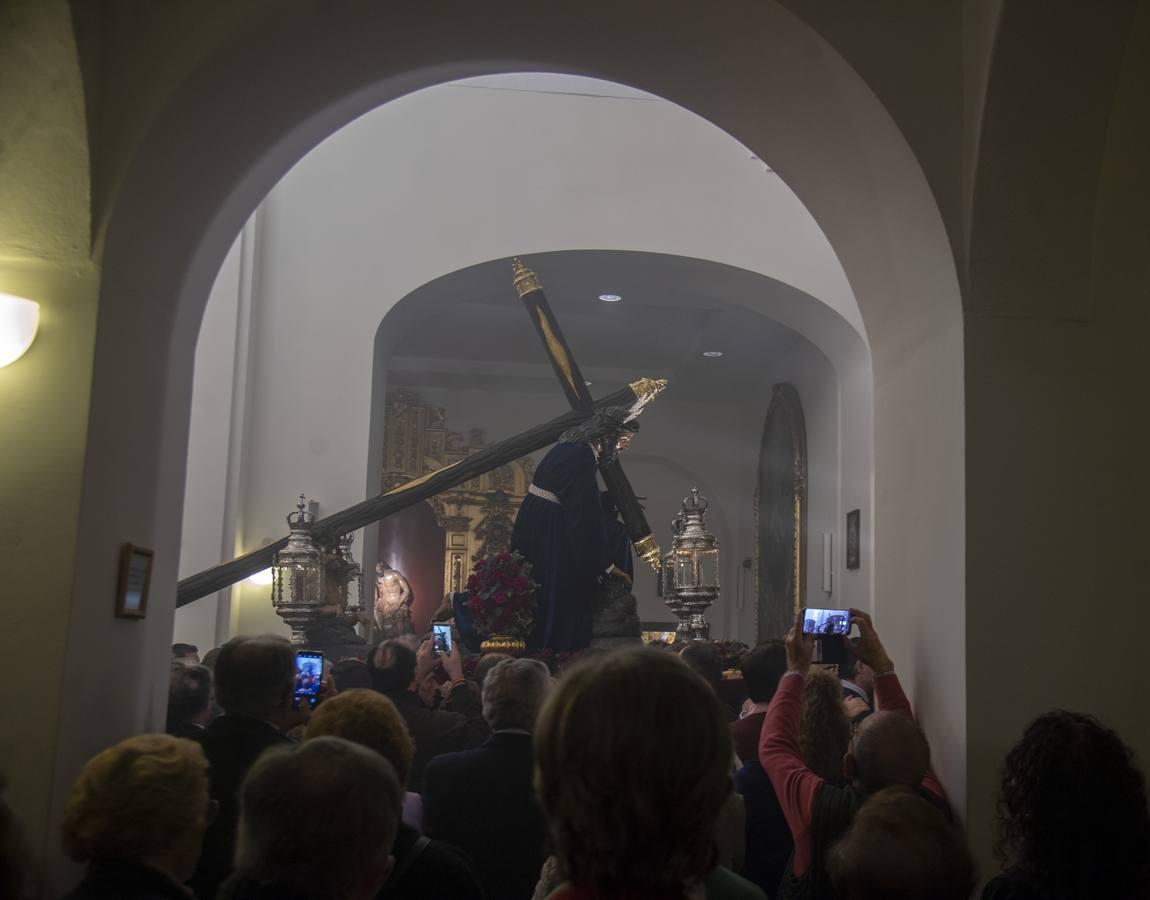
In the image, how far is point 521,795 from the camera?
10.6 feet

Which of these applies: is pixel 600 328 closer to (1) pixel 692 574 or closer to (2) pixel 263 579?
(2) pixel 263 579

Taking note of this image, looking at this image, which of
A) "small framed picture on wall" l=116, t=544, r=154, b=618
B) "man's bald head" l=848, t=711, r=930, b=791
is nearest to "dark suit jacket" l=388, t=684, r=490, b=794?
"small framed picture on wall" l=116, t=544, r=154, b=618

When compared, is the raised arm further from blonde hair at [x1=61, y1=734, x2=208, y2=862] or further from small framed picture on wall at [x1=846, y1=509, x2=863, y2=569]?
small framed picture on wall at [x1=846, y1=509, x2=863, y2=569]

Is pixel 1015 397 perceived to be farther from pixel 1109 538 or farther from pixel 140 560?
pixel 140 560

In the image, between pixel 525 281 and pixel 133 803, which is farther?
pixel 525 281

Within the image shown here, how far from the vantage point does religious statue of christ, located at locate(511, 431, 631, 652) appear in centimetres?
730

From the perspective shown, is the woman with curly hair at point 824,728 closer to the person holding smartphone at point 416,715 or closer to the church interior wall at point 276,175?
the church interior wall at point 276,175

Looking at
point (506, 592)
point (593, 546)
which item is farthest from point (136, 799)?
point (593, 546)

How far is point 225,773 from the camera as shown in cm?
304

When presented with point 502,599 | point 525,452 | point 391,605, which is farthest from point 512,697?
point 391,605

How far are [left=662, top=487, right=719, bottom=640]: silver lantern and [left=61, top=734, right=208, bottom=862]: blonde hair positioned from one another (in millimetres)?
5471

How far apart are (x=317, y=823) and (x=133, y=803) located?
1.62ft

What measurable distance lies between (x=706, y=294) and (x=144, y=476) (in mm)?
6634

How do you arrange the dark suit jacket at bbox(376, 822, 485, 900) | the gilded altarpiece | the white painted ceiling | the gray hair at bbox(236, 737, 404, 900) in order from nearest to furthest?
the gray hair at bbox(236, 737, 404, 900) → the dark suit jacket at bbox(376, 822, 485, 900) → the white painted ceiling → the gilded altarpiece
